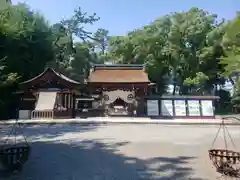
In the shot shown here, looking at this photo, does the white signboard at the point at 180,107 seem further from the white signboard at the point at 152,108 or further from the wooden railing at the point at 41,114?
the wooden railing at the point at 41,114

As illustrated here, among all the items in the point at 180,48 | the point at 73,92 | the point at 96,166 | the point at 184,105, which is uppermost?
the point at 180,48

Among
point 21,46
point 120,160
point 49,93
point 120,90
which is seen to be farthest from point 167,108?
point 120,160

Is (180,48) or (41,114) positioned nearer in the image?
(41,114)

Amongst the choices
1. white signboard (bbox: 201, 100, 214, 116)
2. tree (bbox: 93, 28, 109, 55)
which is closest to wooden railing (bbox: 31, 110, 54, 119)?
white signboard (bbox: 201, 100, 214, 116)

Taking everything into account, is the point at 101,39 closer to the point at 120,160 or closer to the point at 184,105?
the point at 184,105

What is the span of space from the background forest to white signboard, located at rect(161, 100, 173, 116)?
21.9 feet

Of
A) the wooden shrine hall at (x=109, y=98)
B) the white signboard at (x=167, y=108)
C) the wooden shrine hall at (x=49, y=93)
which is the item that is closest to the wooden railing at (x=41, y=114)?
the wooden shrine hall at (x=109, y=98)

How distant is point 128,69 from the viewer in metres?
23.1

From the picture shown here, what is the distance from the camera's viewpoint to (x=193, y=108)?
18.6 metres

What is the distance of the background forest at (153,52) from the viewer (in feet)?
70.2

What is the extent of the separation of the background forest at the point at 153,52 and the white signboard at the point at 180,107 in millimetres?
5942

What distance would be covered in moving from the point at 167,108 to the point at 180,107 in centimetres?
Result: 95

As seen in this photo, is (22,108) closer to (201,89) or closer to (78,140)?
(78,140)

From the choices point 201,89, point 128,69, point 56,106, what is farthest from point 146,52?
point 56,106
